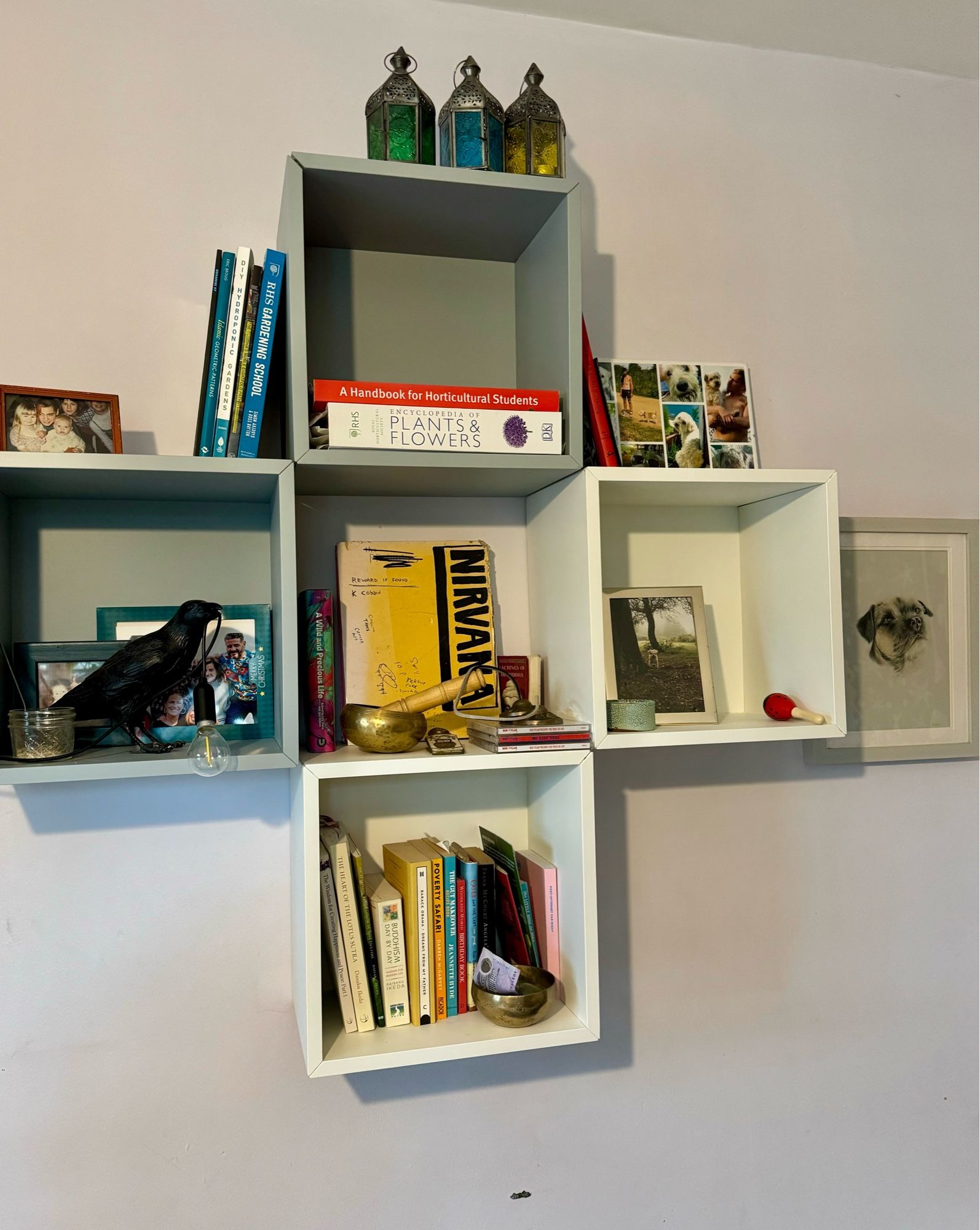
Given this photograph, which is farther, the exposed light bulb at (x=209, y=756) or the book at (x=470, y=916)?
the book at (x=470, y=916)

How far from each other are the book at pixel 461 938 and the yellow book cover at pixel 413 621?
0.72 ft

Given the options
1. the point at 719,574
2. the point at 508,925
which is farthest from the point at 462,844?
the point at 719,574

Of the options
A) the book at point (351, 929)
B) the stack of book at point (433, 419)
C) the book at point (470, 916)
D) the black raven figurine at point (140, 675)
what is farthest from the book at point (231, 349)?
the book at point (470, 916)

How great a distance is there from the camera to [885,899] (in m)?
1.70

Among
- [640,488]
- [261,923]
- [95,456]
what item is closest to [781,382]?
[640,488]

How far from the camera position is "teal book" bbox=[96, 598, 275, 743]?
128 centimetres

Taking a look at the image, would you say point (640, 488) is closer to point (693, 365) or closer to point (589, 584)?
point (589, 584)

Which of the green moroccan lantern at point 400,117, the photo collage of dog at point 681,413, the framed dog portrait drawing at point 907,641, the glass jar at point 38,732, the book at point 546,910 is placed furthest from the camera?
the framed dog portrait drawing at point 907,641

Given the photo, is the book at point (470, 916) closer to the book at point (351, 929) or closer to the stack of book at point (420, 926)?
the stack of book at point (420, 926)

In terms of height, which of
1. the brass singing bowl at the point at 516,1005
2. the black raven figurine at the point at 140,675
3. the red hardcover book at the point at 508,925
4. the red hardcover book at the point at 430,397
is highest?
the red hardcover book at the point at 430,397

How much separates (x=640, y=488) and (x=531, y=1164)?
1108 millimetres

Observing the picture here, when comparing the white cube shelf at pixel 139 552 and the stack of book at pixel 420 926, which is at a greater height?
the white cube shelf at pixel 139 552

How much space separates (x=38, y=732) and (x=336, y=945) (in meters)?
0.47

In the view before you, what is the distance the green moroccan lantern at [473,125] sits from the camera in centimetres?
122
